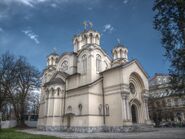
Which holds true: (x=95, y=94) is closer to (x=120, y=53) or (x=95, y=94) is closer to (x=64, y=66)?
(x=64, y=66)

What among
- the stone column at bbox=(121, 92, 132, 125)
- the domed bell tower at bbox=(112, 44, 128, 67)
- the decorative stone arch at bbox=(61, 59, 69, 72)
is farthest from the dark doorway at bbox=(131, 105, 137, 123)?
the decorative stone arch at bbox=(61, 59, 69, 72)

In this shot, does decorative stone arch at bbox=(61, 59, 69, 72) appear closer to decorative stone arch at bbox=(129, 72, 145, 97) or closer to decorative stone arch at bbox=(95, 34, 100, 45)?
decorative stone arch at bbox=(95, 34, 100, 45)

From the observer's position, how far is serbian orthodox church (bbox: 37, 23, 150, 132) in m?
23.3

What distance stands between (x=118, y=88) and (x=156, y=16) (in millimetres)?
12355

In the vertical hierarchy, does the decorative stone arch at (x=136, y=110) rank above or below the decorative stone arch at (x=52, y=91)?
below

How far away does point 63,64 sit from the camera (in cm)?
3297

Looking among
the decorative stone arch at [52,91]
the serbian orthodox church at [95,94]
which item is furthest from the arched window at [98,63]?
→ the decorative stone arch at [52,91]

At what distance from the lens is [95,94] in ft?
81.4

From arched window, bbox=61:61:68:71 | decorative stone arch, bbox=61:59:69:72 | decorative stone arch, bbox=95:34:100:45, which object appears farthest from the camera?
arched window, bbox=61:61:68:71

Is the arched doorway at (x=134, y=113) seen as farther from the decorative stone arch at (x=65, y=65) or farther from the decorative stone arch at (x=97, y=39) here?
the decorative stone arch at (x=65, y=65)

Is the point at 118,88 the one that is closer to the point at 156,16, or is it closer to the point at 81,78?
the point at 81,78

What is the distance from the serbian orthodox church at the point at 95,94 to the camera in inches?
918

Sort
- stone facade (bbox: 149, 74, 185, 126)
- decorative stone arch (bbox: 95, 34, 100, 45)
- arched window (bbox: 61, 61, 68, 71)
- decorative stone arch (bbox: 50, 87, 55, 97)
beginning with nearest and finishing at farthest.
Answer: decorative stone arch (bbox: 50, 87, 55, 97)
decorative stone arch (bbox: 95, 34, 100, 45)
arched window (bbox: 61, 61, 68, 71)
stone facade (bbox: 149, 74, 185, 126)

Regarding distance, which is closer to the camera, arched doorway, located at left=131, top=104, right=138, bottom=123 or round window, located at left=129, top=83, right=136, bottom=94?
round window, located at left=129, top=83, right=136, bottom=94
